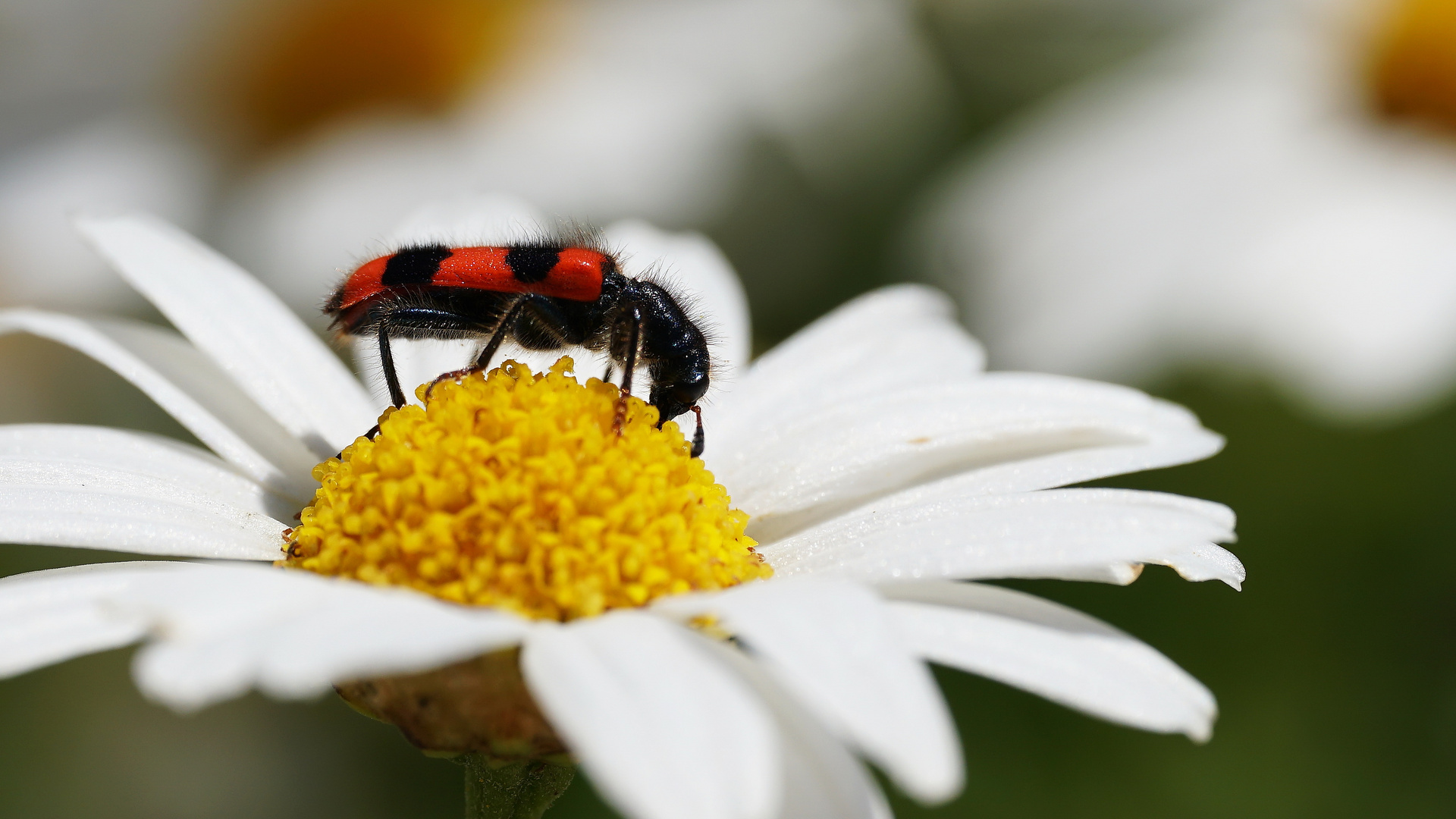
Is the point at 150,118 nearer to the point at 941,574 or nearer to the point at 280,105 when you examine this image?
the point at 280,105

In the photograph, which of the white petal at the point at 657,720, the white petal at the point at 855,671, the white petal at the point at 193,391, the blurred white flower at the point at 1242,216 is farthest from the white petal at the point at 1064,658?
the blurred white flower at the point at 1242,216

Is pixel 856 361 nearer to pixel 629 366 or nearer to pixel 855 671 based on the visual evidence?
pixel 629 366

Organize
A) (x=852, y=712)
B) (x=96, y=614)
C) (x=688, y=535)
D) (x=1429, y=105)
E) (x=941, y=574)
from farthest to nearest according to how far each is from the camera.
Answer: (x=1429, y=105)
(x=688, y=535)
(x=941, y=574)
(x=96, y=614)
(x=852, y=712)

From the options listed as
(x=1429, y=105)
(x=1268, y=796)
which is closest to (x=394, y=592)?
(x=1268, y=796)

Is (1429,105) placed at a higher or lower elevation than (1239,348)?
higher

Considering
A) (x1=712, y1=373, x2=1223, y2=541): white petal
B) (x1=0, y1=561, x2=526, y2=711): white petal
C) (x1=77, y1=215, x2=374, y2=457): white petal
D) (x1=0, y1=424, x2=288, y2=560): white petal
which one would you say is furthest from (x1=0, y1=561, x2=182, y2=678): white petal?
(x1=712, y1=373, x2=1223, y2=541): white petal

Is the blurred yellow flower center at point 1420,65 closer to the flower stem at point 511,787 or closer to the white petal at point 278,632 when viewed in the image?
the flower stem at point 511,787

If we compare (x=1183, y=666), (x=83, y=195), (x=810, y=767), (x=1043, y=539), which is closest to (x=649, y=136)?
(x=83, y=195)
